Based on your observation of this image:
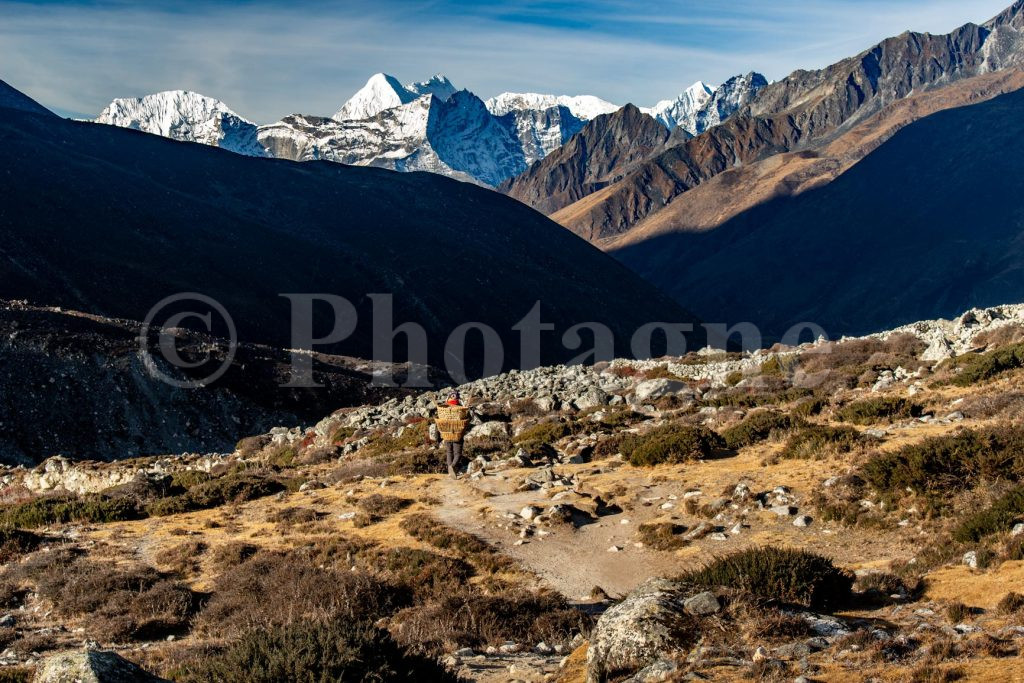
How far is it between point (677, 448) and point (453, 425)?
5553 mm

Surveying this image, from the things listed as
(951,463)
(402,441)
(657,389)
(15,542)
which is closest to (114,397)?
(402,441)

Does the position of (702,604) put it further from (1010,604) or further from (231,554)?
(231,554)

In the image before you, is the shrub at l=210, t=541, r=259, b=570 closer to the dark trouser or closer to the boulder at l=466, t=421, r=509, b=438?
the dark trouser

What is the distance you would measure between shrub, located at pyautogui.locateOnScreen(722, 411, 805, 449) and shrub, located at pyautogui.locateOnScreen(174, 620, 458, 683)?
13972mm

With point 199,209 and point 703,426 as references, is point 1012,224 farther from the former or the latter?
point 703,426

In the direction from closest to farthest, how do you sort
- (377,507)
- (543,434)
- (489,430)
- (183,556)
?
(183,556)
(377,507)
(543,434)
(489,430)

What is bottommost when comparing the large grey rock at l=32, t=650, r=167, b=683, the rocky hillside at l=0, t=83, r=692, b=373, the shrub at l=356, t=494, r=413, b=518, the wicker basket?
the shrub at l=356, t=494, r=413, b=518

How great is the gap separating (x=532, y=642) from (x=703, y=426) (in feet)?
41.0

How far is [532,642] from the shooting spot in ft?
36.7

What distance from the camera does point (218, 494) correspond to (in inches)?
867

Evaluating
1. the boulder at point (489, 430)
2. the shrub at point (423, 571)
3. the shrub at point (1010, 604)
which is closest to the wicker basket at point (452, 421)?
the boulder at point (489, 430)

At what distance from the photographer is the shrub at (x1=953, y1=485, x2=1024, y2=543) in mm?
11922

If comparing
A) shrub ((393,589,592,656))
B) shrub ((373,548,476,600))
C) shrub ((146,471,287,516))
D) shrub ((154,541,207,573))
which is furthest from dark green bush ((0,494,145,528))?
shrub ((393,589,592,656))

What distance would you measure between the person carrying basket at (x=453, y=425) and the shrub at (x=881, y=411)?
31.0 feet
